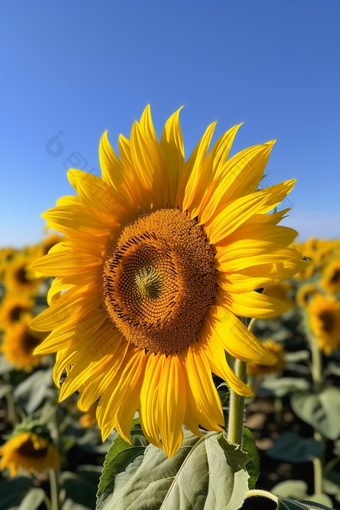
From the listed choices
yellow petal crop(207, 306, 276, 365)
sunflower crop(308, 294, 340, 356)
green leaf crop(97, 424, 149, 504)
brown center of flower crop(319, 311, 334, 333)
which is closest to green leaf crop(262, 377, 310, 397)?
sunflower crop(308, 294, 340, 356)

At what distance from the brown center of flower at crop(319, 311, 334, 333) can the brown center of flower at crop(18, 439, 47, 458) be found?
13.1 feet

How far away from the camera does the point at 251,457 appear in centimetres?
157

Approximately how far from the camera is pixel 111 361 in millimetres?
1711

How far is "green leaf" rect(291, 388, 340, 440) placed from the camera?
4516 millimetres

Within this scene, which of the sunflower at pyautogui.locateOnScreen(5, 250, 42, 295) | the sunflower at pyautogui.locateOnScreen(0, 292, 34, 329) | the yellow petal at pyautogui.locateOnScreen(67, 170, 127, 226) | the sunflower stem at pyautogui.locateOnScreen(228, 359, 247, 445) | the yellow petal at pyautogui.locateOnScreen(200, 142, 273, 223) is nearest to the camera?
the yellow petal at pyautogui.locateOnScreen(200, 142, 273, 223)

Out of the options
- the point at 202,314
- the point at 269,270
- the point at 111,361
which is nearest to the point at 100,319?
the point at 111,361

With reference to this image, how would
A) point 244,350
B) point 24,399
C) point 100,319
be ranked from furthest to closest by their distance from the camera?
point 24,399, point 100,319, point 244,350

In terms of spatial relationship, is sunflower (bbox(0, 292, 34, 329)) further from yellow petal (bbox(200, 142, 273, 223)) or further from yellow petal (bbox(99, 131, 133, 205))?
yellow petal (bbox(200, 142, 273, 223))

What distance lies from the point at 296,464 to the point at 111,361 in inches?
212

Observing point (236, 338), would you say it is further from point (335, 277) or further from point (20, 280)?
point (335, 277)

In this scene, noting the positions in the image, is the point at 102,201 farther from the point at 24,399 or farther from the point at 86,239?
the point at 24,399

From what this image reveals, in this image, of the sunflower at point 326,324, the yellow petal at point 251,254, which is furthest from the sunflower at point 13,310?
the yellow petal at point 251,254

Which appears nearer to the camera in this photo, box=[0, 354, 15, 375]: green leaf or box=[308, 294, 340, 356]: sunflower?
box=[0, 354, 15, 375]: green leaf

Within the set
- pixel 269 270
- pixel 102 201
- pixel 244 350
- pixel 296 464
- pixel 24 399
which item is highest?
pixel 102 201
